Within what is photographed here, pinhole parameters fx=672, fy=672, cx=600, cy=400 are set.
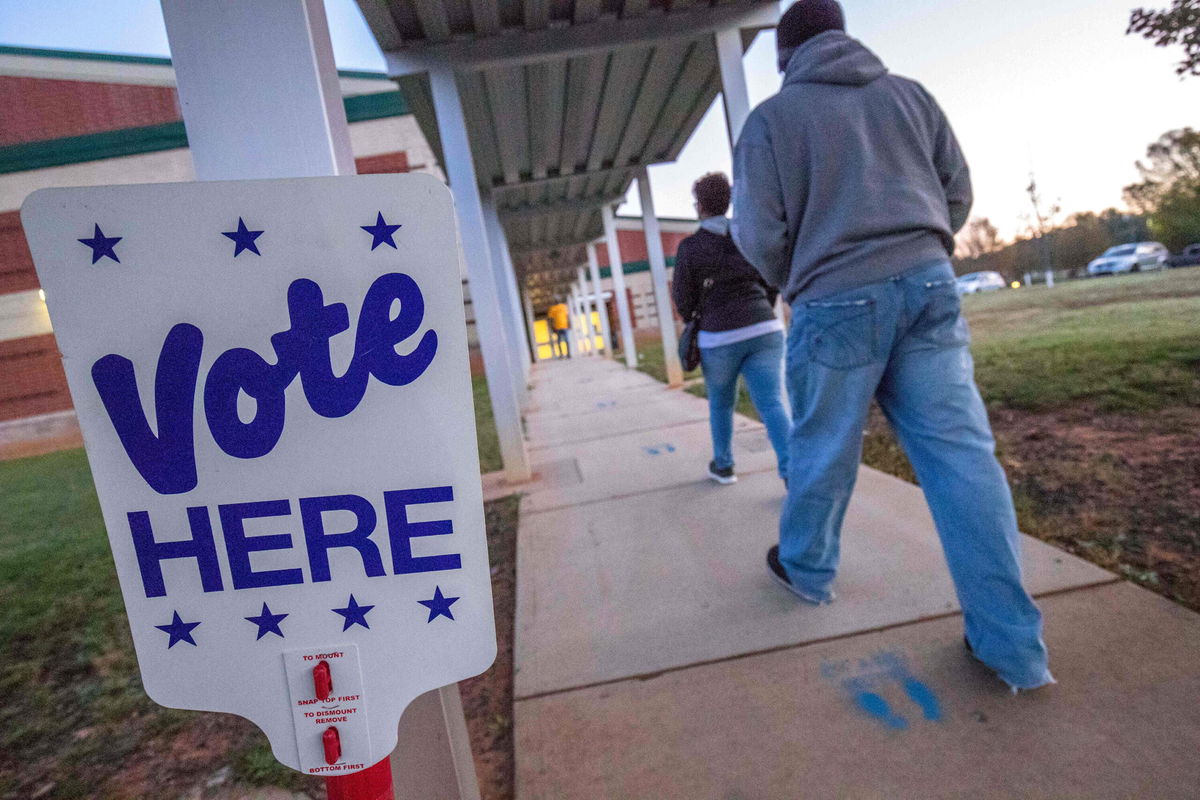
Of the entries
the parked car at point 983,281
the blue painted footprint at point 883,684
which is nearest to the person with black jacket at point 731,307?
the blue painted footprint at point 883,684

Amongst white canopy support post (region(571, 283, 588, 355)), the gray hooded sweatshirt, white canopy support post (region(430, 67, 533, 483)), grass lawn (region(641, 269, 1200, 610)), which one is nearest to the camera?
the gray hooded sweatshirt

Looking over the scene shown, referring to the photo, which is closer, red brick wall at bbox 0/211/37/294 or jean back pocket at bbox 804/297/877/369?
jean back pocket at bbox 804/297/877/369

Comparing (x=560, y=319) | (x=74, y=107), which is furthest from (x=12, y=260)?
(x=560, y=319)

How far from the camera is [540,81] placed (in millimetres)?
5637

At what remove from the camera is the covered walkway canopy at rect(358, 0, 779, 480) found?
4594mm

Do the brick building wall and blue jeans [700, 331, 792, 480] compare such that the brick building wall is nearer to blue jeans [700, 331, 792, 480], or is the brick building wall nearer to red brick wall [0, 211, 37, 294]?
red brick wall [0, 211, 37, 294]

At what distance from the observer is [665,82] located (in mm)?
6027

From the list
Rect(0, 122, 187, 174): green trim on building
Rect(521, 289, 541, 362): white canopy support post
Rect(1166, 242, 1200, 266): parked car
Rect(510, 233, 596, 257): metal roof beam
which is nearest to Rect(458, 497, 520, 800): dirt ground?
Rect(510, 233, 596, 257): metal roof beam

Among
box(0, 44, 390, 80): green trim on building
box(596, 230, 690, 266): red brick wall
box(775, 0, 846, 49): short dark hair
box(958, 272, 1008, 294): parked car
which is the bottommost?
box(958, 272, 1008, 294): parked car

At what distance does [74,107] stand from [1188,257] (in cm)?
2945

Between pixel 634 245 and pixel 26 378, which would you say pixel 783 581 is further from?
pixel 634 245

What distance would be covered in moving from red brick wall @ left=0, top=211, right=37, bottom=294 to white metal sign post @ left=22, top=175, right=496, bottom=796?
17543 millimetres

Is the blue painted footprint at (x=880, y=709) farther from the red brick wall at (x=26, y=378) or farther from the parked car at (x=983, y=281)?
the parked car at (x=983, y=281)

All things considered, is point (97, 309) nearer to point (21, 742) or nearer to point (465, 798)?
A: point (465, 798)
